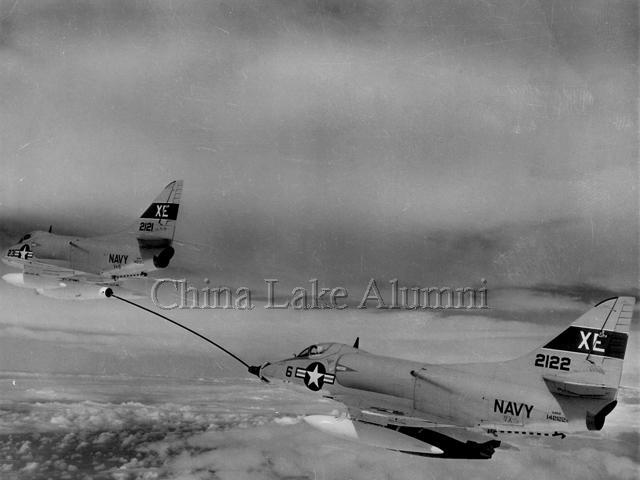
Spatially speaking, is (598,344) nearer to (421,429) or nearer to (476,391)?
(476,391)

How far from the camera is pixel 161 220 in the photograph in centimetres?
1270

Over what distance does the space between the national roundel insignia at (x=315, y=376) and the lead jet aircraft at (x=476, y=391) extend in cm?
2

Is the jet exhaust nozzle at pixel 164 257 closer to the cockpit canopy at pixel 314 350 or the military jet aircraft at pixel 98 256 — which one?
the military jet aircraft at pixel 98 256

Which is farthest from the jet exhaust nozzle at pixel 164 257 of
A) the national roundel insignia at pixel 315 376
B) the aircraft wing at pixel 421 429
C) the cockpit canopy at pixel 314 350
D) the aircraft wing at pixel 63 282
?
the aircraft wing at pixel 421 429

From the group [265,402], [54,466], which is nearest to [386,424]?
[265,402]

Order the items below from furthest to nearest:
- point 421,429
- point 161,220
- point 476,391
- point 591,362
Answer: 1. point 161,220
2. point 421,429
3. point 476,391
4. point 591,362

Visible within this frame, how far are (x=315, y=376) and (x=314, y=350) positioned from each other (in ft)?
1.88

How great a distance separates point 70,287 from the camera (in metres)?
12.9

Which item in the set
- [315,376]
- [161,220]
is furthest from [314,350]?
[161,220]

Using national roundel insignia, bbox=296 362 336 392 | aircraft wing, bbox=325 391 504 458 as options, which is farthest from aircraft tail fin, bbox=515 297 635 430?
national roundel insignia, bbox=296 362 336 392

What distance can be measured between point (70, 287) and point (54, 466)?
466 cm

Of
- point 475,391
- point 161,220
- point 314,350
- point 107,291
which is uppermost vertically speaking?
point 161,220

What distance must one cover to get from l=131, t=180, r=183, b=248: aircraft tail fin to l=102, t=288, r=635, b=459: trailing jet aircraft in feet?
12.8

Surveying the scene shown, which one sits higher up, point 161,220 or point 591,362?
point 161,220
